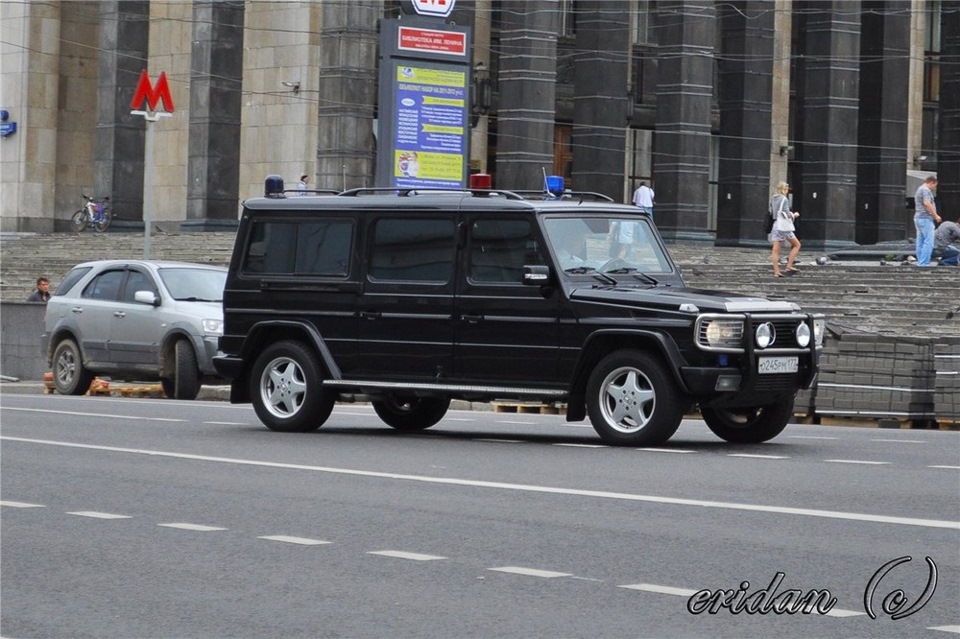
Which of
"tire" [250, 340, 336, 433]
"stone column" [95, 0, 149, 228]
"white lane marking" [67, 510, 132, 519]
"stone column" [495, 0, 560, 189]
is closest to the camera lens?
"white lane marking" [67, 510, 132, 519]

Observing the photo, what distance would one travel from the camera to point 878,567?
29.0ft

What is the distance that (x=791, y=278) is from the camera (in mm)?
34375

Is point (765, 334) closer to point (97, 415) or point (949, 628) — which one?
point (97, 415)

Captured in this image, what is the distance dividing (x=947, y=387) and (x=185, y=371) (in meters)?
9.10

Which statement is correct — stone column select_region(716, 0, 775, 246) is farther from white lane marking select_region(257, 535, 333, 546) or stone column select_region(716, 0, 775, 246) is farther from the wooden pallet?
white lane marking select_region(257, 535, 333, 546)

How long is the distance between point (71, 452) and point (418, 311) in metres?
3.26

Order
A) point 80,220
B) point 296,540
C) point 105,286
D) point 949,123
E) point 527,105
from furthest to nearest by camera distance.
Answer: point 949,123, point 80,220, point 527,105, point 105,286, point 296,540

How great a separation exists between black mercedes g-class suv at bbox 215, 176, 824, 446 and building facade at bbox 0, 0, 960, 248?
27987 mm

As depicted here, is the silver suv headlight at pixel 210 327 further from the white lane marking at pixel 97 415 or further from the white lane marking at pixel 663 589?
the white lane marking at pixel 663 589

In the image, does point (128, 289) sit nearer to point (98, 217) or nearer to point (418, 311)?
point (418, 311)

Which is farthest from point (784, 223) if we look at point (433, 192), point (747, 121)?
point (433, 192)

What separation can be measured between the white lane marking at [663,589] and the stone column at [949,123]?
5084 cm

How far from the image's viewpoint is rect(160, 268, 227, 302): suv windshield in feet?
80.4

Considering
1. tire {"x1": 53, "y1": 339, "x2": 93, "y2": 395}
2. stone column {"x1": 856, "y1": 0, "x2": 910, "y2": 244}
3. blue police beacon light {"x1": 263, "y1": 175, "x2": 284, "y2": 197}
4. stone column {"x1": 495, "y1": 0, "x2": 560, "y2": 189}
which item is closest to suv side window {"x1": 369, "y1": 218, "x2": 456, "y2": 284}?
blue police beacon light {"x1": 263, "y1": 175, "x2": 284, "y2": 197}
